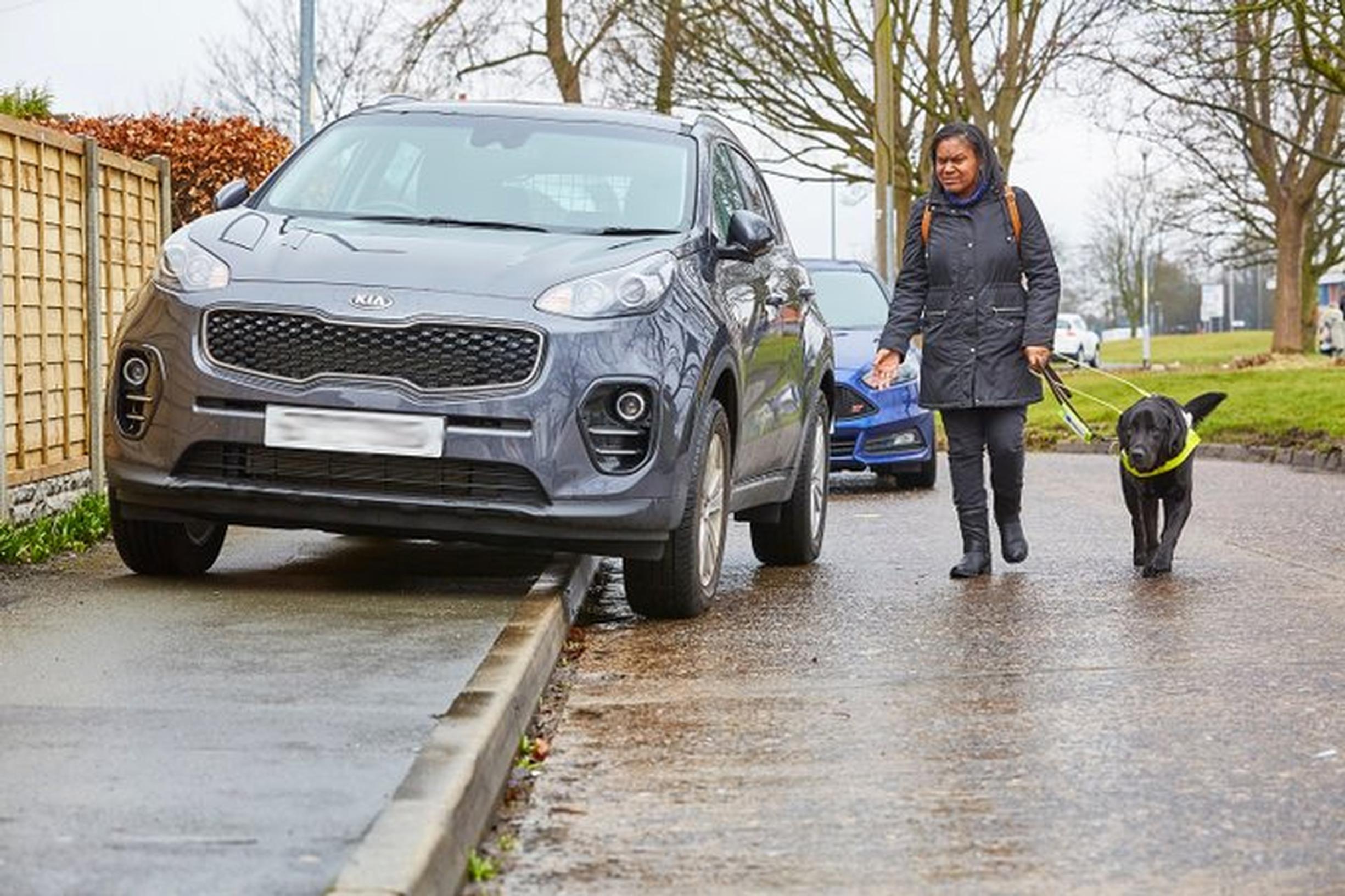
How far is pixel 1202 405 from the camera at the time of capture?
37.1 ft

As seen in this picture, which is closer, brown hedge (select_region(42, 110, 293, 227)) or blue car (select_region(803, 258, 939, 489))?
brown hedge (select_region(42, 110, 293, 227))

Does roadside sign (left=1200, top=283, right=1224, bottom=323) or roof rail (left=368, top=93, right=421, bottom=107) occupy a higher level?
roof rail (left=368, top=93, right=421, bottom=107)

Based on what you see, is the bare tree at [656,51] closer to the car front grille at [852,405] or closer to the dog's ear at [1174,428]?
the car front grille at [852,405]

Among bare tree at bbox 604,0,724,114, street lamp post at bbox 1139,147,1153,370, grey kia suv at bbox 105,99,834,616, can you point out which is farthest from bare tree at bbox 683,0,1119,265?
grey kia suv at bbox 105,99,834,616

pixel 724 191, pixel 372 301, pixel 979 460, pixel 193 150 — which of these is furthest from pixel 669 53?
pixel 372 301

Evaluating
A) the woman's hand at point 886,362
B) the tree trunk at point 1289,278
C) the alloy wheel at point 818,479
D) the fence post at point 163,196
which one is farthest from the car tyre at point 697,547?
the tree trunk at point 1289,278

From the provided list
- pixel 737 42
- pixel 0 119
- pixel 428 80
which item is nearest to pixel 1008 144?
pixel 737 42

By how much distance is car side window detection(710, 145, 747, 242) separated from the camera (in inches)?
376

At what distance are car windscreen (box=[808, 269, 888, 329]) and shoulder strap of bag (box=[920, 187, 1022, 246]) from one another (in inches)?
270

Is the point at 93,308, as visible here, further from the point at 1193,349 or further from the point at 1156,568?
the point at 1193,349

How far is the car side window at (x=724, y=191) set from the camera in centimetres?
955

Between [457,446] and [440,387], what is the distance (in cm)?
20

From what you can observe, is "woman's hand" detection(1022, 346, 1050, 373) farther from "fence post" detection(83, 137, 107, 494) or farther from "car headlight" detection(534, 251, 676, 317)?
"fence post" detection(83, 137, 107, 494)

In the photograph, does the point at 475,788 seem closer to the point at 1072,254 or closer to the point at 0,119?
the point at 0,119
